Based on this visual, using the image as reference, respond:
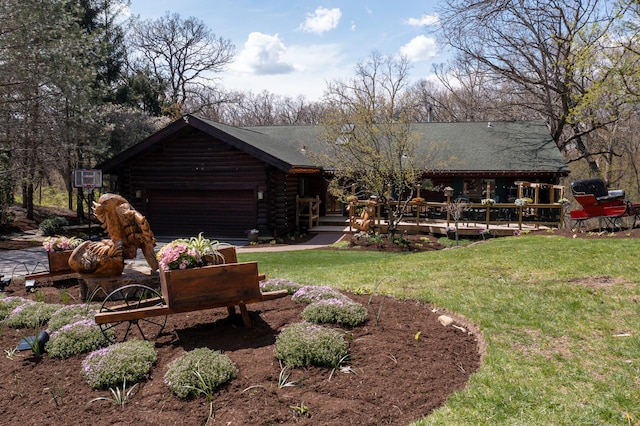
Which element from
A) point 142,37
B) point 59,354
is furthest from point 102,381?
point 142,37

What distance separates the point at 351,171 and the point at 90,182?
857 centimetres

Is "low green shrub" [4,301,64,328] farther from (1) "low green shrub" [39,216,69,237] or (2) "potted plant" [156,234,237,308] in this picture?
(1) "low green shrub" [39,216,69,237]

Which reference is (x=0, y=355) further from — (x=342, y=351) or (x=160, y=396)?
(x=342, y=351)

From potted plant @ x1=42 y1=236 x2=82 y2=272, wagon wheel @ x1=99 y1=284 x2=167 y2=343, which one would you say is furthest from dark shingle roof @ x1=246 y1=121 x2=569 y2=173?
wagon wheel @ x1=99 y1=284 x2=167 y2=343

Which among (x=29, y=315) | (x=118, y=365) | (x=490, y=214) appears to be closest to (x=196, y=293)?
(x=118, y=365)

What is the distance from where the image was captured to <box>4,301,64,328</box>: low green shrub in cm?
545

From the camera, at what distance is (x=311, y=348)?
4.09 meters

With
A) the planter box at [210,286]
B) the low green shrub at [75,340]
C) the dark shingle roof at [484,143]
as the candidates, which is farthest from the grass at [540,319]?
the dark shingle roof at [484,143]

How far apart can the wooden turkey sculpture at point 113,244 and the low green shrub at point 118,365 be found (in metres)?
2.81

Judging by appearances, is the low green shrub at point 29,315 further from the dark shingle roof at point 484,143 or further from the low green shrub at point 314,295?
the dark shingle roof at point 484,143

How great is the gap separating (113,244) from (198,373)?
152 inches

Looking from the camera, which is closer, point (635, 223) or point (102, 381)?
point (102, 381)

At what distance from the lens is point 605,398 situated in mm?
3486

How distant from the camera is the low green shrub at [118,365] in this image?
380 centimetres
